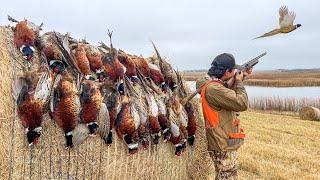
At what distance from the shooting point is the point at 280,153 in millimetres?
12625

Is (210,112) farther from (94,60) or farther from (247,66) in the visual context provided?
(94,60)

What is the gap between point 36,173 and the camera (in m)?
5.63

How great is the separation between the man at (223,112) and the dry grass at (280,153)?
10.7ft

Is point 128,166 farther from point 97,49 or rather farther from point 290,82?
point 290,82

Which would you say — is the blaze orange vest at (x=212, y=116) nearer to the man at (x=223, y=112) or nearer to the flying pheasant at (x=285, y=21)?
the man at (x=223, y=112)

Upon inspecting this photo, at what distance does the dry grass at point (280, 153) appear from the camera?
10.4 metres

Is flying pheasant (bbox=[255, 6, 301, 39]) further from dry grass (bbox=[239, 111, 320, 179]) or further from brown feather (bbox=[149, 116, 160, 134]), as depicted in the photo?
dry grass (bbox=[239, 111, 320, 179])

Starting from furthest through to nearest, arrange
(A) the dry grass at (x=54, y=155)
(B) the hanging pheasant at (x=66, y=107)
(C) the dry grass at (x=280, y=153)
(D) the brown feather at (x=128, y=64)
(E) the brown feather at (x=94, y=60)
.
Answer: (C) the dry grass at (x=280, y=153) < (D) the brown feather at (x=128, y=64) < (E) the brown feather at (x=94, y=60) < (B) the hanging pheasant at (x=66, y=107) < (A) the dry grass at (x=54, y=155)

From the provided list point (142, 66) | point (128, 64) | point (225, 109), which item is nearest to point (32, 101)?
point (128, 64)

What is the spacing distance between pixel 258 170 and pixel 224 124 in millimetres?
4154

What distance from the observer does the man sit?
6.53 metres

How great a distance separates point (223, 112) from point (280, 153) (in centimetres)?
641

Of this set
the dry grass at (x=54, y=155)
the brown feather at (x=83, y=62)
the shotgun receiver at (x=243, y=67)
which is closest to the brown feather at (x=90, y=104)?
the brown feather at (x=83, y=62)

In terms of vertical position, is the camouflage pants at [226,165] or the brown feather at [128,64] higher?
the brown feather at [128,64]
